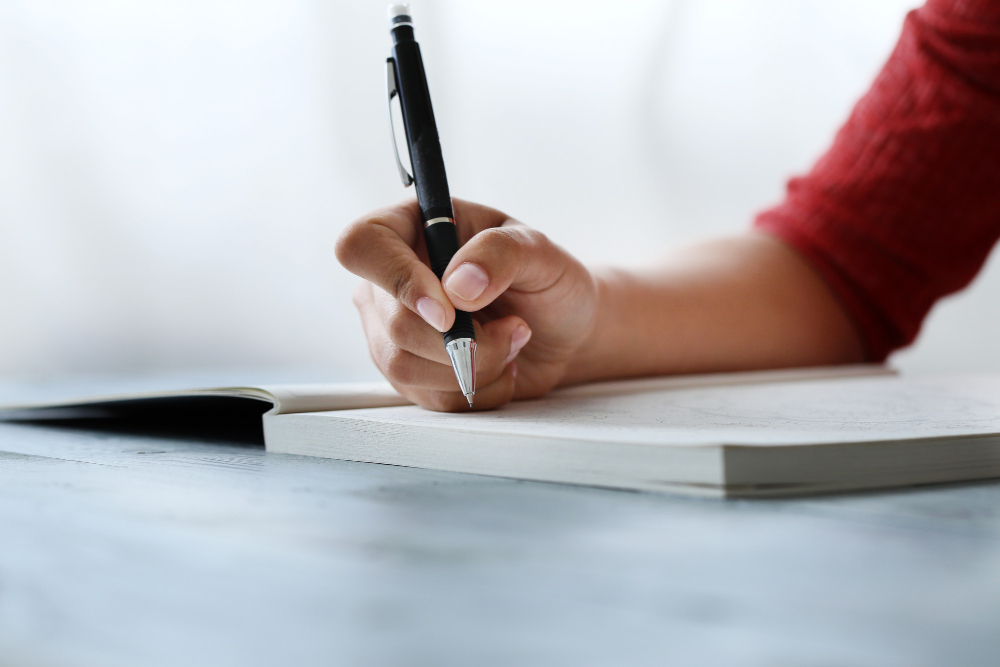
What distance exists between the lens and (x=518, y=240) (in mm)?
402

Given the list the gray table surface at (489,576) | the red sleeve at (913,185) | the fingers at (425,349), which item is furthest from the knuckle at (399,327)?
the red sleeve at (913,185)

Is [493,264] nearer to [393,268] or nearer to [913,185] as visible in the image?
[393,268]

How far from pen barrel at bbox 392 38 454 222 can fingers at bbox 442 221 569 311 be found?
0.04m

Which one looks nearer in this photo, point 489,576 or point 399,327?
point 489,576

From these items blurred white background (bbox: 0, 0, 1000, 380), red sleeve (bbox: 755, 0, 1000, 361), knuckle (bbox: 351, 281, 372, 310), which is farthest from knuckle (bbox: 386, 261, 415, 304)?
blurred white background (bbox: 0, 0, 1000, 380)

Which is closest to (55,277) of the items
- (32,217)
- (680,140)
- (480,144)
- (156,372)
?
(32,217)

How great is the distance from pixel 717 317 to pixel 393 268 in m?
0.38

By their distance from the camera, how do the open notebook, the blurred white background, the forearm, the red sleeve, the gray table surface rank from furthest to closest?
the blurred white background
the red sleeve
the forearm
the open notebook
the gray table surface

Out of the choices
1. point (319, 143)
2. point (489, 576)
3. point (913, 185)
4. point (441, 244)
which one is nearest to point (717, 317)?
point (913, 185)

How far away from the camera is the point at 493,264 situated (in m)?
0.38

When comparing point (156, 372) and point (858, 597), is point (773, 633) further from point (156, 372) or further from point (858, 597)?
point (156, 372)

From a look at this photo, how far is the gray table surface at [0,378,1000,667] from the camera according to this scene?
169 mm

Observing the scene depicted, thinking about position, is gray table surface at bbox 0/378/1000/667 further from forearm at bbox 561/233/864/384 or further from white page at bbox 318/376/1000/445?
forearm at bbox 561/233/864/384

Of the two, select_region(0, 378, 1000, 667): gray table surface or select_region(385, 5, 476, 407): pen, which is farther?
select_region(385, 5, 476, 407): pen
